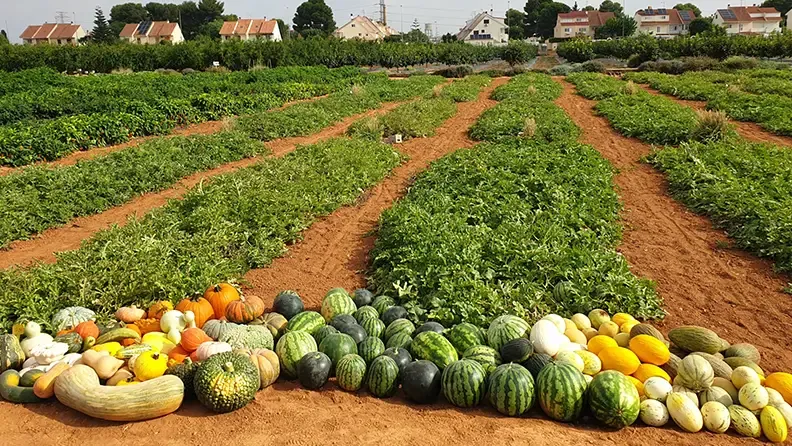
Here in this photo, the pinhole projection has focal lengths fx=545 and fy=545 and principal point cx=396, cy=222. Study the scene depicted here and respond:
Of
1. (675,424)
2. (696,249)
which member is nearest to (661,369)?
(675,424)

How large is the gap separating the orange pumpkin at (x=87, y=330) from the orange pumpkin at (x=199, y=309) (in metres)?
0.76

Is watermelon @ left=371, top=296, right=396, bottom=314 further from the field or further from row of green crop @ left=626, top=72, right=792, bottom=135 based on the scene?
row of green crop @ left=626, top=72, right=792, bottom=135

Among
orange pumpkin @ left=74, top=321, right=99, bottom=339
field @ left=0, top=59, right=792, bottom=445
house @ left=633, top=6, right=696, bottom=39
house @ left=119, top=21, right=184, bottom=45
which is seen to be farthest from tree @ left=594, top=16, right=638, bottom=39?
orange pumpkin @ left=74, top=321, right=99, bottom=339

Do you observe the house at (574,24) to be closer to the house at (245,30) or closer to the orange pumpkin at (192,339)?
the house at (245,30)

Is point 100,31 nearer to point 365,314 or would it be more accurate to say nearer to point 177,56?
point 177,56

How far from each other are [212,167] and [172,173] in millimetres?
1292

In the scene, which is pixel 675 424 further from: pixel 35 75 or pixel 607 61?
pixel 607 61

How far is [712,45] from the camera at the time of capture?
4650cm

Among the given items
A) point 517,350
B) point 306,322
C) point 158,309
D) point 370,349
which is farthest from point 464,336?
point 158,309

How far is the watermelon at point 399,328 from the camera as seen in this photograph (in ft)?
16.7

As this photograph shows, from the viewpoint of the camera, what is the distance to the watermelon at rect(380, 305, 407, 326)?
542 centimetres

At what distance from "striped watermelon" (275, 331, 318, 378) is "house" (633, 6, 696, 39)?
117670 millimetres

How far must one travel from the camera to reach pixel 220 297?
5.60 m

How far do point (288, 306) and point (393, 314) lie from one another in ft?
3.50
